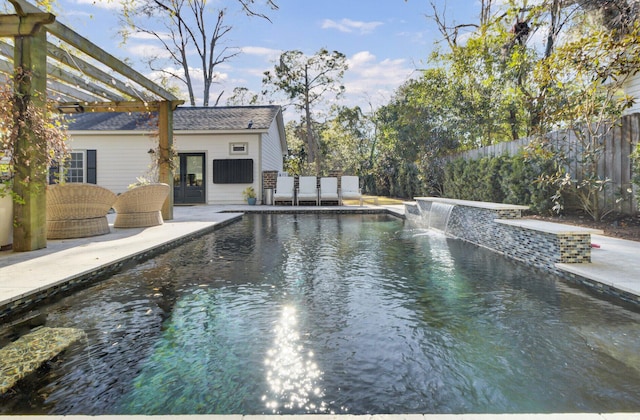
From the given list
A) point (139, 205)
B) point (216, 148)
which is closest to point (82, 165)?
point (216, 148)

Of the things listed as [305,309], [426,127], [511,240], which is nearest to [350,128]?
[426,127]

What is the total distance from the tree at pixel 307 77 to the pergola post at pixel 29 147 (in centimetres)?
1633

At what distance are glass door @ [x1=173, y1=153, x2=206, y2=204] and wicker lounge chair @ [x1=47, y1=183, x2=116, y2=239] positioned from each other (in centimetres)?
820

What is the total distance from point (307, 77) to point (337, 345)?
2031cm

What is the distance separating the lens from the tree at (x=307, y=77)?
20484 millimetres

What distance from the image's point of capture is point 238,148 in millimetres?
13789

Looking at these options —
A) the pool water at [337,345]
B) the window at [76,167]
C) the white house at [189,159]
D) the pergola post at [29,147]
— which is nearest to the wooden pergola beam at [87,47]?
the pergola post at [29,147]

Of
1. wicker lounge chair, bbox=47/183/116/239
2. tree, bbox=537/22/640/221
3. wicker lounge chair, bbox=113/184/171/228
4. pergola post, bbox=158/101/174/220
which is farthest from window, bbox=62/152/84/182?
tree, bbox=537/22/640/221

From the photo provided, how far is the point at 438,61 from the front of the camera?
12.9m

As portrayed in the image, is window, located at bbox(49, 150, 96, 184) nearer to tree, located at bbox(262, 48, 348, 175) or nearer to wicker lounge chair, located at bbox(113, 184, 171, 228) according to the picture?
wicker lounge chair, located at bbox(113, 184, 171, 228)

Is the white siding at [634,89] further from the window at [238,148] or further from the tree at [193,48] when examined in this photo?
the tree at [193,48]

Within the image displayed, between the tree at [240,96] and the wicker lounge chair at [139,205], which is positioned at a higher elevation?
the tree at [240,96]

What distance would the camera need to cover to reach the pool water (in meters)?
1.68

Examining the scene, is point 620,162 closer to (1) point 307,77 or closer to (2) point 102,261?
(2) point 102,261
